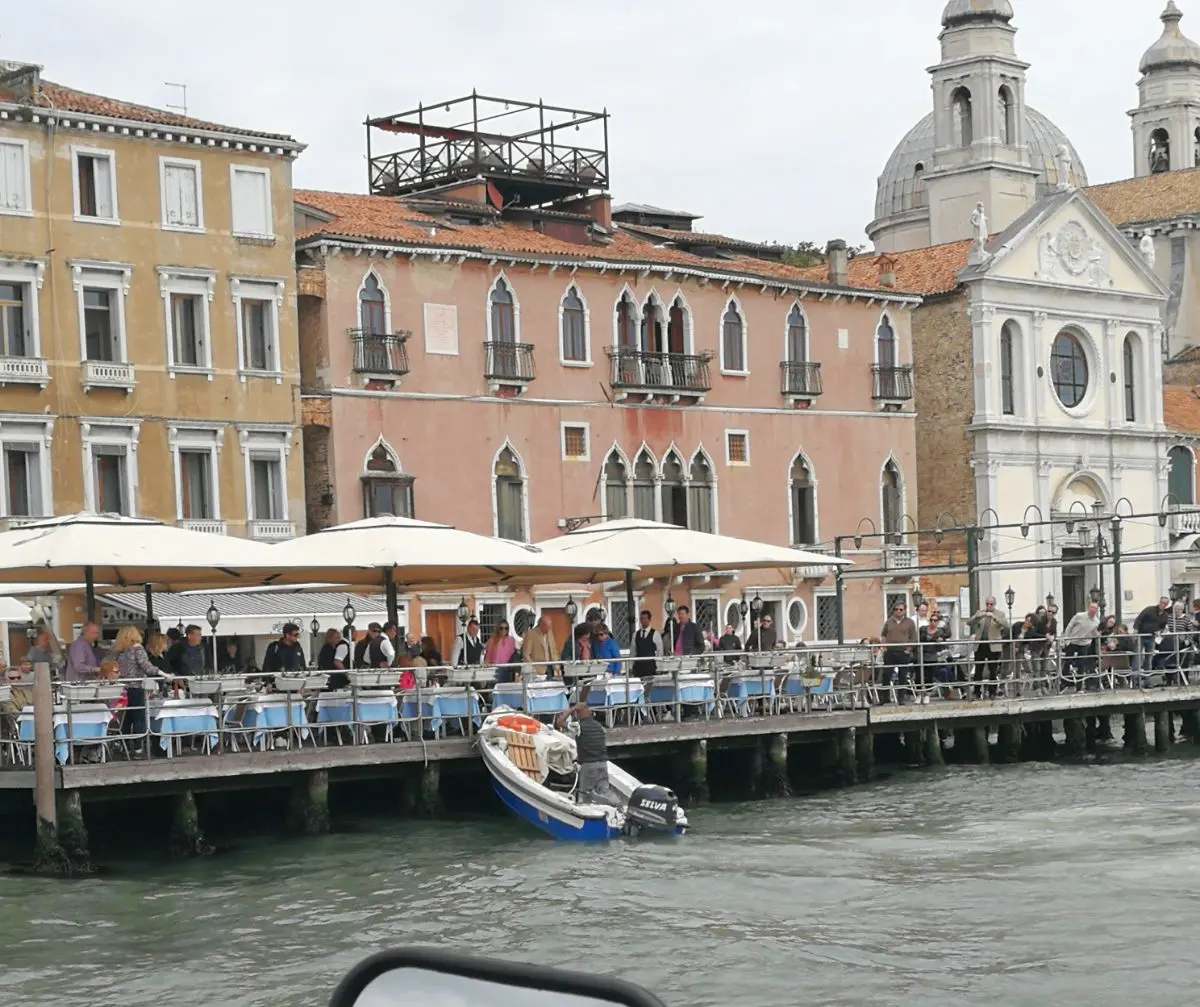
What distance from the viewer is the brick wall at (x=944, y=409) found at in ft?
153

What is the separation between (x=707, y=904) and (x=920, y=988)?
134 inches

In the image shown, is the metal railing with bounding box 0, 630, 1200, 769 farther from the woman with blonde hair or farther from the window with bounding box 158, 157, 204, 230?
the window with bounding box 158, 157, 204, 230

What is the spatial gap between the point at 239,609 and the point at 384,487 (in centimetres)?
482

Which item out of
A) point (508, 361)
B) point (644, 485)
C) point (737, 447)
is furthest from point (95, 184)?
point (737, 447)

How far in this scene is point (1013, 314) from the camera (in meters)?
47.2

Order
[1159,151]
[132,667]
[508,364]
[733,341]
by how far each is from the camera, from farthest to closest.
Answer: [1159,151] → [733,341] → [508,364] → [132,667]

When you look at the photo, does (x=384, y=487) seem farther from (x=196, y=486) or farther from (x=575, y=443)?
(x=575, y=443)

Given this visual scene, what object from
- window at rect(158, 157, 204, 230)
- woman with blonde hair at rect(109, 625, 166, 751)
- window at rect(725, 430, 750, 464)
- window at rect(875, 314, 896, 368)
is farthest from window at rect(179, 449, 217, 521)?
window at rect(875, 314, 896, 368)

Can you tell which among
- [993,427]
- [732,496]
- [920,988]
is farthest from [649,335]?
[920,988]

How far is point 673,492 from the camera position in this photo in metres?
40.8

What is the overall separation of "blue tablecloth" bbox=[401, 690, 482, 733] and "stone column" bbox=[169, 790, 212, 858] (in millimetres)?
2578

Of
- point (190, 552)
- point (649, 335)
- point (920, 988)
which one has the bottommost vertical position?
point (920, 988)

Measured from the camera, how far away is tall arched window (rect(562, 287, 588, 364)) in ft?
129

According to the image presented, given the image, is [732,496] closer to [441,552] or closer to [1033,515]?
[1033,515]
